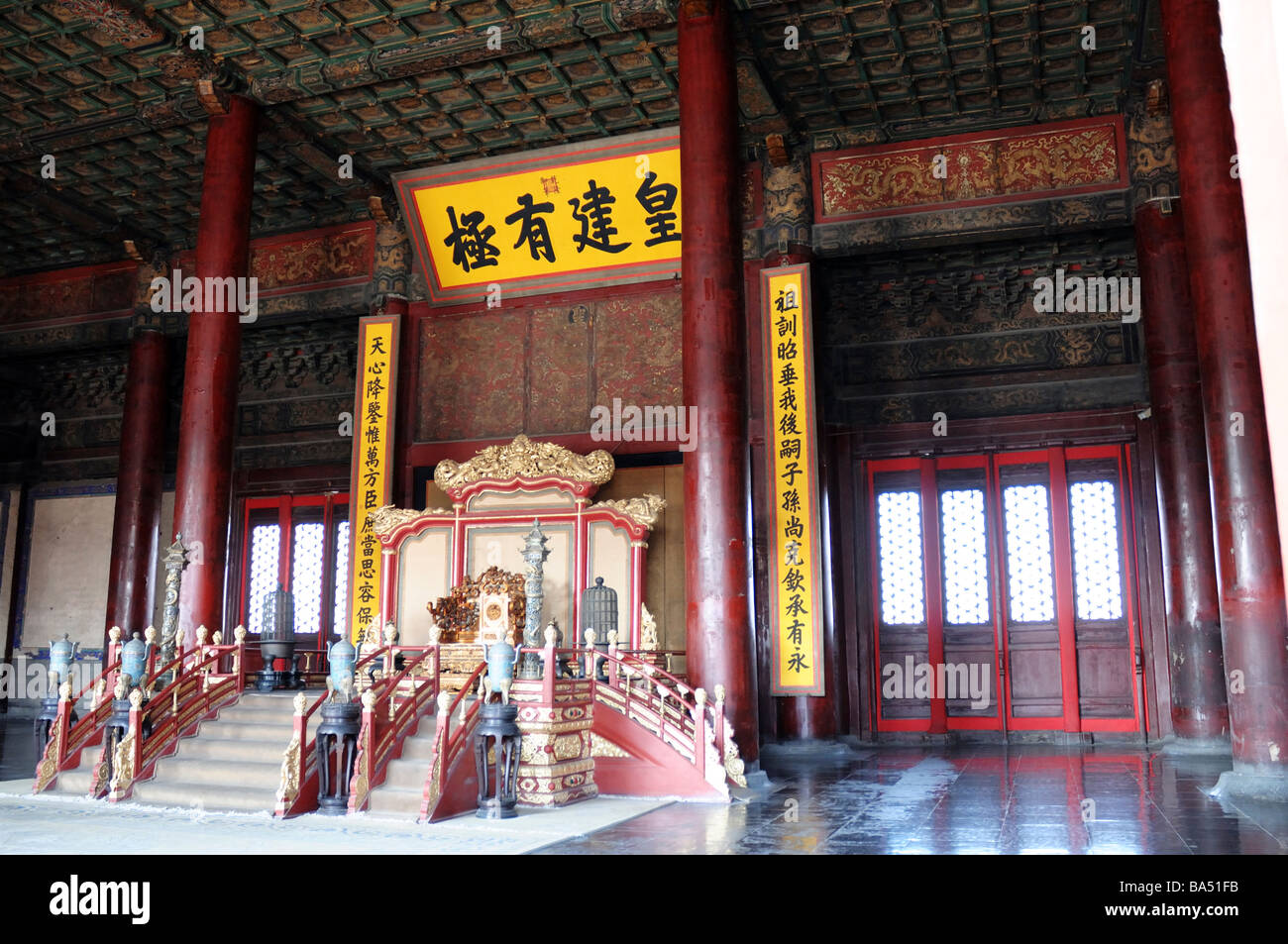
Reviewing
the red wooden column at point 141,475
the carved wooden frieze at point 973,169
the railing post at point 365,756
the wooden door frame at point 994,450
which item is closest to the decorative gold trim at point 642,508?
the wooden door frame at point 994,450

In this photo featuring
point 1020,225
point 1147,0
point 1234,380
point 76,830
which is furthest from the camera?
point 1020,225

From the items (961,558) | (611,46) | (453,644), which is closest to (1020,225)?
(961,558)

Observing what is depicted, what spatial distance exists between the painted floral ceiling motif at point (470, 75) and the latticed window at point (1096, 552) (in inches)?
133

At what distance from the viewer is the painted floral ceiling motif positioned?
7.95 metres

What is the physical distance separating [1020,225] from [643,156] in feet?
10.9

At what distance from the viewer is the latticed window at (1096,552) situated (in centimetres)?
953

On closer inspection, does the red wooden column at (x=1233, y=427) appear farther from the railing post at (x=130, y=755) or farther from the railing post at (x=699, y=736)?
the railing post at (x=130, y=755)

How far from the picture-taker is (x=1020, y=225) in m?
8.95

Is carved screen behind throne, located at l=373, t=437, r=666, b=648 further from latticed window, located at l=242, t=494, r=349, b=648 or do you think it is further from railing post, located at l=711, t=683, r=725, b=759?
latticed window, located at l=242, t=494, r=349, b=648

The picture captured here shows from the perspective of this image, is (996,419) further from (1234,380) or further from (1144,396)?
(1234,380)

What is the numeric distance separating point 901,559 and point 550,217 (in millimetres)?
4645

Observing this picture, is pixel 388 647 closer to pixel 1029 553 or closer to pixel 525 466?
pixel 525 466

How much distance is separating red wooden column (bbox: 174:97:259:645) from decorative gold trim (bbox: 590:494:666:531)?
317 cm

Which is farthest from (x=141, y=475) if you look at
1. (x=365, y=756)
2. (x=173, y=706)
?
(x=365, y=756)
